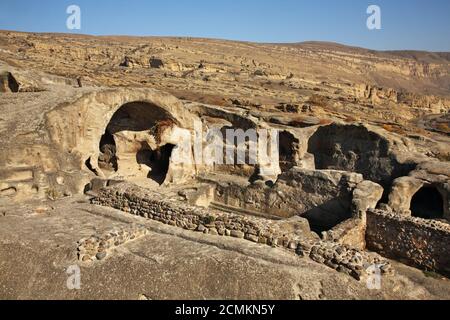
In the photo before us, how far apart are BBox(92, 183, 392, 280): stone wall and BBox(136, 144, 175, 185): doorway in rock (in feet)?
20.1

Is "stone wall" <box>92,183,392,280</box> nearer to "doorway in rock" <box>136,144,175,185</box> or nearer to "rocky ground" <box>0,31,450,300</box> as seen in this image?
"rocky ground" <box>0,31,450,300</box>

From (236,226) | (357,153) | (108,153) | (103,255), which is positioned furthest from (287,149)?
(103,255)

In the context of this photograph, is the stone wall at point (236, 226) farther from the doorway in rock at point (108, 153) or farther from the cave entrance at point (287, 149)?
the cave entrance at point (287, 149)

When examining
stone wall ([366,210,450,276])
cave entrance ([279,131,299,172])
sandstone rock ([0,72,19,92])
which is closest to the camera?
stone wall ([366,210,450,276])

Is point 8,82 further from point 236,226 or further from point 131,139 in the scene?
point 236,226

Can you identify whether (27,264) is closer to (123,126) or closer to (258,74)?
(123,126)

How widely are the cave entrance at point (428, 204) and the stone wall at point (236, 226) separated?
486cm

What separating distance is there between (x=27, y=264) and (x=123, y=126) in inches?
357

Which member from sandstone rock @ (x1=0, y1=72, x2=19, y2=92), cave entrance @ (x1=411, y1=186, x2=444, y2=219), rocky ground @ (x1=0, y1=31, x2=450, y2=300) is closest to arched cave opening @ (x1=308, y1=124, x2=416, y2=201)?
rocky ground @ (x1=0, y1=31, x2=450, y2=300)

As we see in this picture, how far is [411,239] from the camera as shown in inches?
347

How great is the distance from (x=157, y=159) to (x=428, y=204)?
387 inches

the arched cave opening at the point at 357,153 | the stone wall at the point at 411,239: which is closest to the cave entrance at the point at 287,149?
the arched cave opening at the point at 357,153

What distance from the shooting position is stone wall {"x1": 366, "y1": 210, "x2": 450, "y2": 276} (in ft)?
27.5
